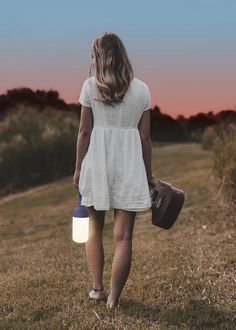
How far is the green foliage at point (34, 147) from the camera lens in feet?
151

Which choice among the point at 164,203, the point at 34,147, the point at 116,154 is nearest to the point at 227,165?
the point at 164,203

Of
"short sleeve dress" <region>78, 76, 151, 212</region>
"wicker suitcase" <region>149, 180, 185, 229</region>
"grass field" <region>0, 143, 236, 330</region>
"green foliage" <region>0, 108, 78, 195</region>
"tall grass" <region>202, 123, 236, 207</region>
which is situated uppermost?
"short sleeve dress" <region>78, 76, 151, 212</region>

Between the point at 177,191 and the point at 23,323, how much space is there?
6.17 ft

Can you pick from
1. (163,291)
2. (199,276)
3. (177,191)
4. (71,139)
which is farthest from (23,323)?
(71,139)

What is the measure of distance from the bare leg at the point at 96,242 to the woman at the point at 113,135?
15 cm

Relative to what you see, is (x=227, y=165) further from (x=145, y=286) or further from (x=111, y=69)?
(x=111, y=69)

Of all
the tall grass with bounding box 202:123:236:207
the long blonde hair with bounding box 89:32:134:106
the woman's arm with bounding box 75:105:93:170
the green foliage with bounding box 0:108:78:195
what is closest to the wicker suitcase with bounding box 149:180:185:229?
the woman's arm with bounding box 75:105:93:170

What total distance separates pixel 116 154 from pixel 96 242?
2.94ft

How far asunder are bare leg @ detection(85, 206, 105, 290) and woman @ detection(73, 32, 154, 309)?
15 cm

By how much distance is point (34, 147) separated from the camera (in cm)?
4834

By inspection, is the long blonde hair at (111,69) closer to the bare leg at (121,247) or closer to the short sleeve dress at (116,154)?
the short sleeve dress at (116,154)

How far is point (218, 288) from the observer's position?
6.00 m

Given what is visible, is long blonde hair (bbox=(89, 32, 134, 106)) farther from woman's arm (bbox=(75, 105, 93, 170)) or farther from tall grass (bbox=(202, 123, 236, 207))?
tall grass (bbox=(202, 123, 236, 207))

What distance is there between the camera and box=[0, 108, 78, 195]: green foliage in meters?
46.1
